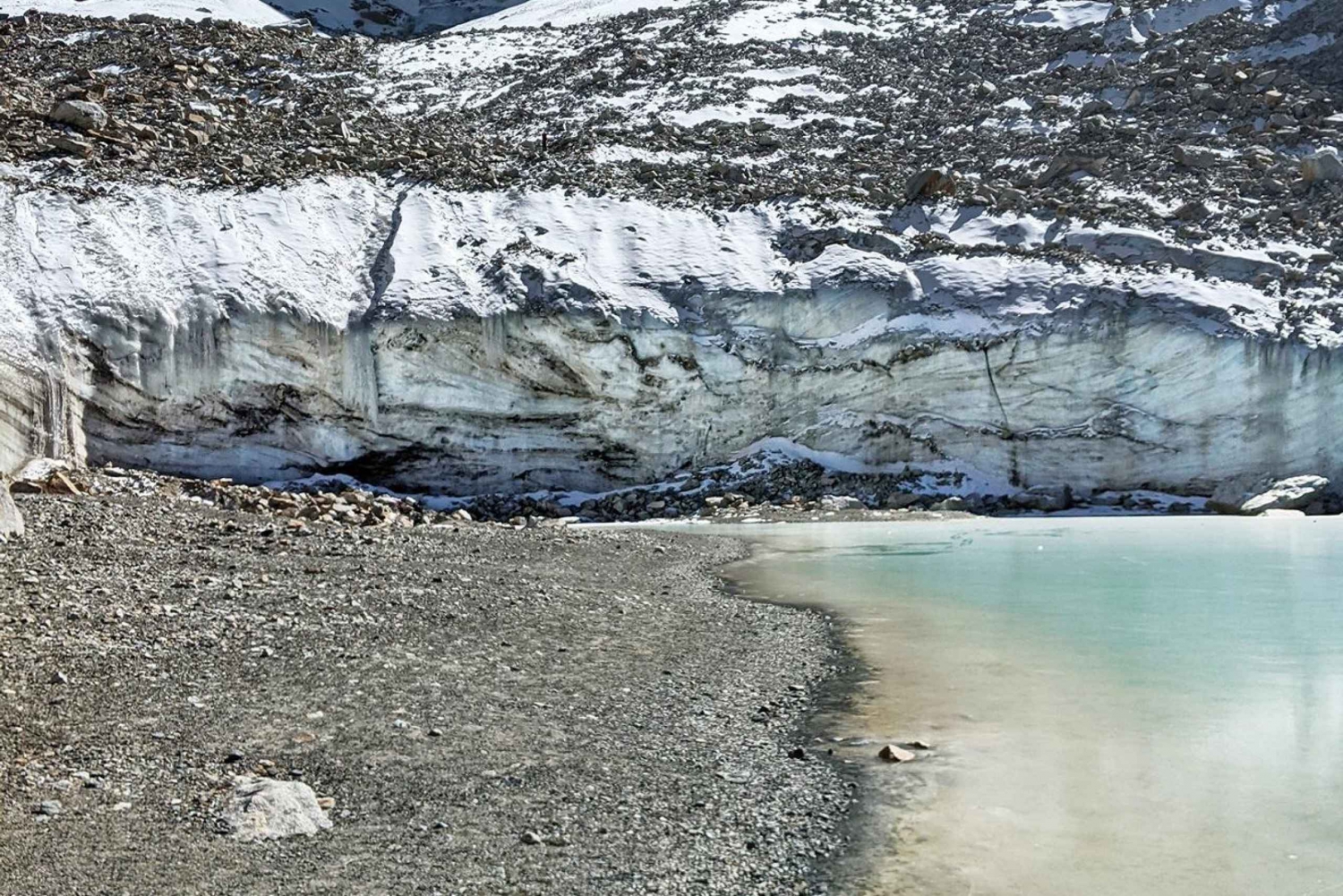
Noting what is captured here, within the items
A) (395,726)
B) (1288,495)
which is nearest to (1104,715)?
(395,726)

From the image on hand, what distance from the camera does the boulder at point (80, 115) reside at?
2567 centimetres

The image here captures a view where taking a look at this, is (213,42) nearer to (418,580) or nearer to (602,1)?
(602,1)

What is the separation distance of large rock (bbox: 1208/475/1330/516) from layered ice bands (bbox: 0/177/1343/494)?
41 cm

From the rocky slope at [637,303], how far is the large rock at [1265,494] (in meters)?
0.50

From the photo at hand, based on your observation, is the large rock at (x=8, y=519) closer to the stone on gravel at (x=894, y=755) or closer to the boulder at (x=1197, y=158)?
the stone on gravel at (x=894, y=755)

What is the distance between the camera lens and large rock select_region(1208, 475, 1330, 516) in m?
21.1

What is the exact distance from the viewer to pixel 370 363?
22.4m

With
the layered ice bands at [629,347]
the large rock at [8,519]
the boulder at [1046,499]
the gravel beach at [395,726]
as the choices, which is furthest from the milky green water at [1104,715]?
the layered ice bands at [629,347]

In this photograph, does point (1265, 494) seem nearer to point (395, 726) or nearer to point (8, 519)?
point (395, 726)

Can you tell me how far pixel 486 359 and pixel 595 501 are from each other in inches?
135

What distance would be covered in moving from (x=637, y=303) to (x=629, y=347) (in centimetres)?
95

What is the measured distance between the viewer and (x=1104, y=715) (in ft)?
25.2

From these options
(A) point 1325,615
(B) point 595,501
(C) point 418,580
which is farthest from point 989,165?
(C) point 418,580

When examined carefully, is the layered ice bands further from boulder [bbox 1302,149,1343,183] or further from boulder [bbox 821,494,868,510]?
boulder [bbox 1302,149,1343,183]
